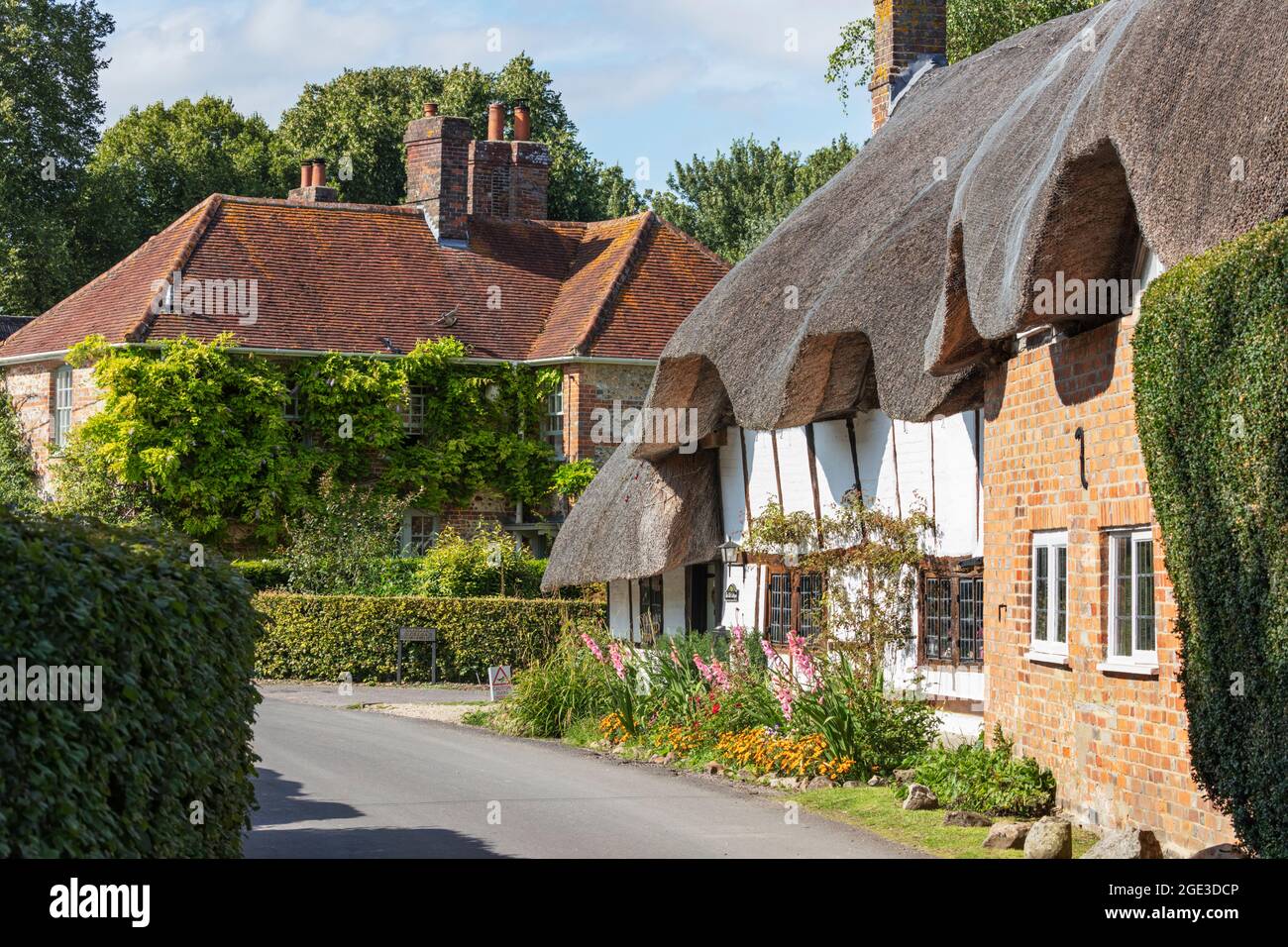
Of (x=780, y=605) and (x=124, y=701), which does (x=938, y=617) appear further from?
(x=124, y=701)

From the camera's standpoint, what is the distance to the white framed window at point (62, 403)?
3206cm

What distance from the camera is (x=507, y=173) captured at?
36344 millimetres

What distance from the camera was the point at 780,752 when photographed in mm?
14422

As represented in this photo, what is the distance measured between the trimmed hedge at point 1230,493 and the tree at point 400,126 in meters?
39.9

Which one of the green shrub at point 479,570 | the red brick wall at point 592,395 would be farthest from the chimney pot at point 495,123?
the green shrub at point 479,570

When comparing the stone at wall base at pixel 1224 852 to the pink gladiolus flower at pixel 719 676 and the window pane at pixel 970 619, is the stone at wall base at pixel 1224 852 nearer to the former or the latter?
the window pane at pixel 970 619

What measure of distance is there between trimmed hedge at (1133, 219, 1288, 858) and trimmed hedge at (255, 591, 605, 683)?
55.0 feet

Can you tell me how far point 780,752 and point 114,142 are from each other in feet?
140

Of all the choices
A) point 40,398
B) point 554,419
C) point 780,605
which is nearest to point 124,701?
point 780,605

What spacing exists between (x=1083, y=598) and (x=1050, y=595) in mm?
790

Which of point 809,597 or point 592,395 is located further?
point 592,395

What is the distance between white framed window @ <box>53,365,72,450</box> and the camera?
32062 millimetres

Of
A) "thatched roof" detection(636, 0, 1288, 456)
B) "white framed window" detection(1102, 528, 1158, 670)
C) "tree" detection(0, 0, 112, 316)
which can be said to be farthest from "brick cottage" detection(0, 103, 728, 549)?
"white framed window" detection(1102, 528, 1158, 670)
